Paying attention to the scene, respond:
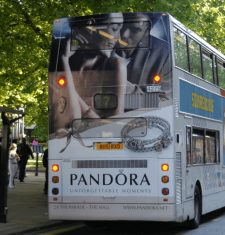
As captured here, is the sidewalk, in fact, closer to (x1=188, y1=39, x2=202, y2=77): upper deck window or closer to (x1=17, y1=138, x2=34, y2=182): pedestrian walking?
(x1=188, y1=39, x2=202, y2=77): upper deck window

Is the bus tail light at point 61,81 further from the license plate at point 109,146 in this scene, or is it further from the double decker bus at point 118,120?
the license plate at point 109,146

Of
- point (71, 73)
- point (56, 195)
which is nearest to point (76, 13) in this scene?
point (71, 73)

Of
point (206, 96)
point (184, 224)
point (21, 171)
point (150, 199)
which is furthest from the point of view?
point (21, 171)

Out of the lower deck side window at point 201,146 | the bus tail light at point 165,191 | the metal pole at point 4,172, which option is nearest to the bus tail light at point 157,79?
the lower deck side window at point 201,146

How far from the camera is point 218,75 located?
652 inches

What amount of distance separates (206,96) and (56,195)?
4558mm

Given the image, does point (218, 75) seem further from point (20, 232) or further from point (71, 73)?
point (20, 232)

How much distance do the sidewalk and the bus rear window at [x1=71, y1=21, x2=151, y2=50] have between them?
3743 millimetres

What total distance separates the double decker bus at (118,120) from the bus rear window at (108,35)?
19 mm

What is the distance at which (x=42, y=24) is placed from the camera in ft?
68.1

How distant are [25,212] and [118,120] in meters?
5.13

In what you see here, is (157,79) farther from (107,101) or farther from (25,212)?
(25,212)

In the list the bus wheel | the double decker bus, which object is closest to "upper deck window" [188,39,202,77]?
the double decker bus

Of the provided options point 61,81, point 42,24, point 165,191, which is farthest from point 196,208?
point 42,24
